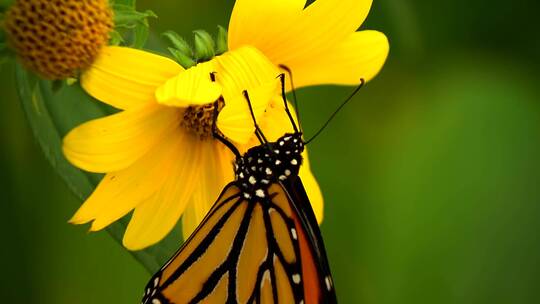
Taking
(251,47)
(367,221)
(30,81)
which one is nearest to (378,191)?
(367,221)

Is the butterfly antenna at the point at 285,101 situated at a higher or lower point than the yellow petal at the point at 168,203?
higher

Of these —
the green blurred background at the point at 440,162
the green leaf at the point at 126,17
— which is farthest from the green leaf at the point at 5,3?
the green blurred background at the point at 440,162

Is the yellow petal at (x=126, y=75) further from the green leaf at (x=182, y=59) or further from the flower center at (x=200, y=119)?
the flower center at (x=200, y=119)

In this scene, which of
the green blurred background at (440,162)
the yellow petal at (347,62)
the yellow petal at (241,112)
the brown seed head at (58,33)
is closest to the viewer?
the brown seed head at (58,33)

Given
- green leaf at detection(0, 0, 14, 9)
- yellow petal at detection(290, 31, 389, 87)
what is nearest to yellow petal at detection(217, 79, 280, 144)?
yellow petal at detection(290, 31, 389, 87)

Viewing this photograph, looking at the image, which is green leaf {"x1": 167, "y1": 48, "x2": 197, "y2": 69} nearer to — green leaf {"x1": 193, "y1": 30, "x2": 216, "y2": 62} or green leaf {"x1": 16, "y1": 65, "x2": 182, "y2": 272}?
green leaf {"x1": 193, "y1": 30, "x2": 216, "y2": 62}

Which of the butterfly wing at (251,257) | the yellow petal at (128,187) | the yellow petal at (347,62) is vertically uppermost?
the yellow petal at (347,62)
